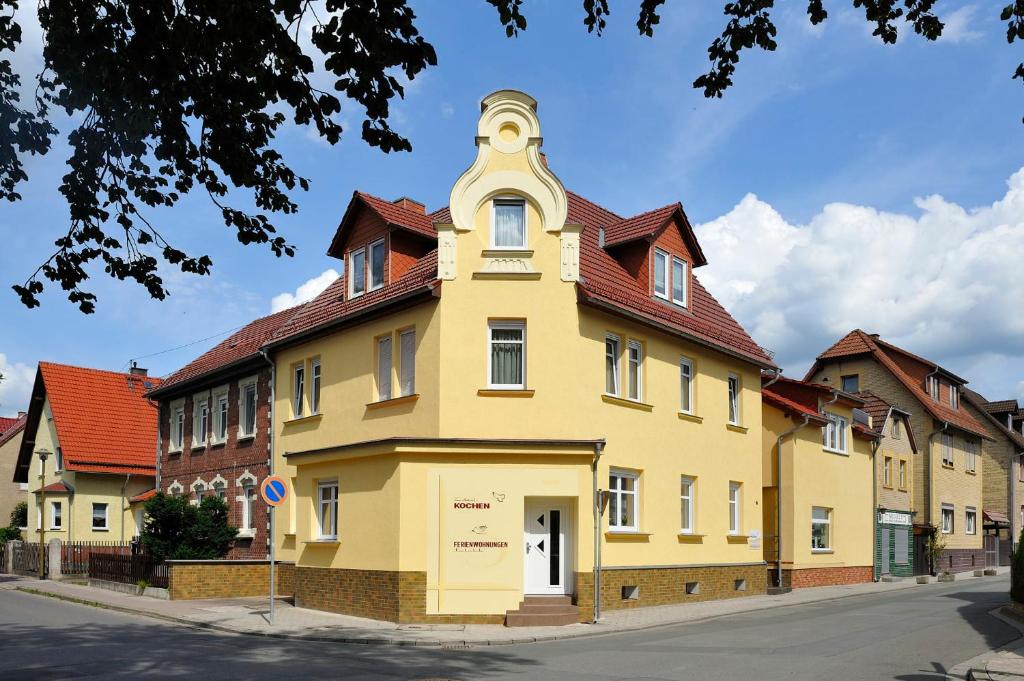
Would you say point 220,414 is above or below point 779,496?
above

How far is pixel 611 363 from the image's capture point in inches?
902

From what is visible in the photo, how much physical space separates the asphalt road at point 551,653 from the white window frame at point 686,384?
6.18m

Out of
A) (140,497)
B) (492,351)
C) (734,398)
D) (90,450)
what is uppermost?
(492,351)

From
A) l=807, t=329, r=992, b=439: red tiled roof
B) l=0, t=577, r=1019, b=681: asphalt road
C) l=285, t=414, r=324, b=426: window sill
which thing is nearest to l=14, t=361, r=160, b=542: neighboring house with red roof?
l=285, t=414, r=324, b=426: window sill

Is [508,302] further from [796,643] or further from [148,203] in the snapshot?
[148,203]

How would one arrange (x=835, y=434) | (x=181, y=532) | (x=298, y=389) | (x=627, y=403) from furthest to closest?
(x=835, y=434) → (x=298, y=389) → (x=181, y=532) → (x=627, y=403)

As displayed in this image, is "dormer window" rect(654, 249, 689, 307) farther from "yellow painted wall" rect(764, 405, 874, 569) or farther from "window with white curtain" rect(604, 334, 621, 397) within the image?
"yellow painted wall" rect(764, 405, 874, 569)

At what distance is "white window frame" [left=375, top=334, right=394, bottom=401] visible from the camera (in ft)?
74.8

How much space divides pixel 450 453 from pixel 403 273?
534cm

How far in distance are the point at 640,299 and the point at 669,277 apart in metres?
2.22

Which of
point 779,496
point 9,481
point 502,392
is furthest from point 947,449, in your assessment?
point 9,481

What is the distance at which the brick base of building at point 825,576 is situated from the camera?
3009 centimetres

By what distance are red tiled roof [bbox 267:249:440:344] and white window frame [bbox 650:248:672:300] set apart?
5.94 meters

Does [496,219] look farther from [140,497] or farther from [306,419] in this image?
[140,497]
